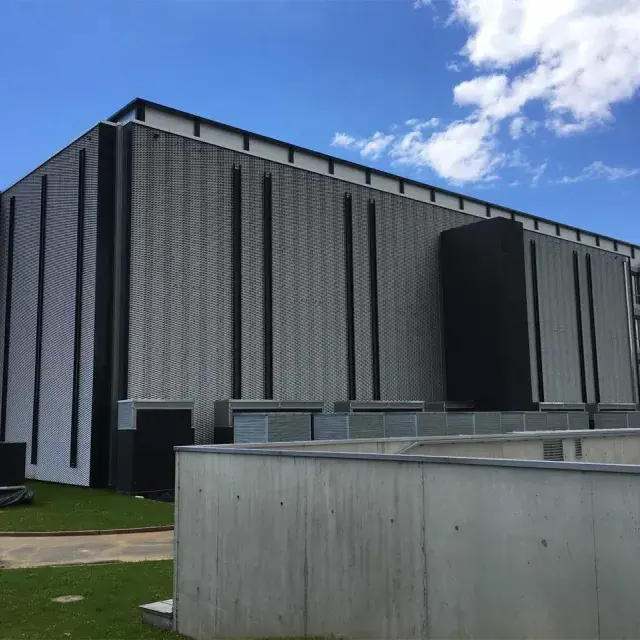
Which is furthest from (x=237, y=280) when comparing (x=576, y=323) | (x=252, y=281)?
(x=576, y=323)

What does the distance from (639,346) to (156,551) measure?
172ft

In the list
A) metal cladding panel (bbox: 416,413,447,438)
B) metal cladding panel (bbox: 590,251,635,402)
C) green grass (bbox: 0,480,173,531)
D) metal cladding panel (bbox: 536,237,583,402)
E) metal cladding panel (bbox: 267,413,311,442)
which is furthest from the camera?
metal cladding panel (bbox: 590,251,635,402)

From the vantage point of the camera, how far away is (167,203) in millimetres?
33094

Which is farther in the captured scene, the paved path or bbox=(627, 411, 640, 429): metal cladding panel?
bbox=(627, 411, 640, 429): metal cladding panel

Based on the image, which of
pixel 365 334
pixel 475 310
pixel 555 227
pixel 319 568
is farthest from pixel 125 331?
pixel 555 227

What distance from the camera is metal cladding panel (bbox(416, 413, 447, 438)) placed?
1113 inches

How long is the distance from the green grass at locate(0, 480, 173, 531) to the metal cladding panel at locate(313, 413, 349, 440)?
7132 millimetres

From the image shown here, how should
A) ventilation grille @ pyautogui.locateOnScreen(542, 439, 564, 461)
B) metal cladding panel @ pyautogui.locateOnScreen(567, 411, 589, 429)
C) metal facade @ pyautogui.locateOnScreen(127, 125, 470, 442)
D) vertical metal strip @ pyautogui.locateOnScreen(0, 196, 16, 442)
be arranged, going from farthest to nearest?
vertical metal strip @ pyautogui.locateOnScreen(0, 196, 16, 442)
metal cladding panel @ pyautogui.locateOnScreen(567, 411, 589, 429)
metal facade @ pyautogui.locateOnScreen(127, 125, 470, 442)
ventilation grille @ pyautogui.locateOnScreen(542, 439, 564, 461)

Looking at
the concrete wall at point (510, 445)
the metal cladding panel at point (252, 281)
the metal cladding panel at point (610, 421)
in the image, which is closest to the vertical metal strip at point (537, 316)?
the metal cladding panel at point (610, 421)

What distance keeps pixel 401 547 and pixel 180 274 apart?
90.3ft

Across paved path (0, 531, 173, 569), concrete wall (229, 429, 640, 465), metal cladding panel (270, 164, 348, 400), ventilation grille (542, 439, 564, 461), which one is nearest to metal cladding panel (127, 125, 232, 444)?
metal cladding panel (270, 164, 348, 400)

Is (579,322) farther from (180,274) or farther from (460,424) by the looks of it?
(180,274)

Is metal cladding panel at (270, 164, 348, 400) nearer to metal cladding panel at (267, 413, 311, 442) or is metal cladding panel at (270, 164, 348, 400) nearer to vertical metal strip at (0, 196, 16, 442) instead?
metal cladding panel at (267, 413, 311, 442)

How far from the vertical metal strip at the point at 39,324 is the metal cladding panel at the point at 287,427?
15.4 m
